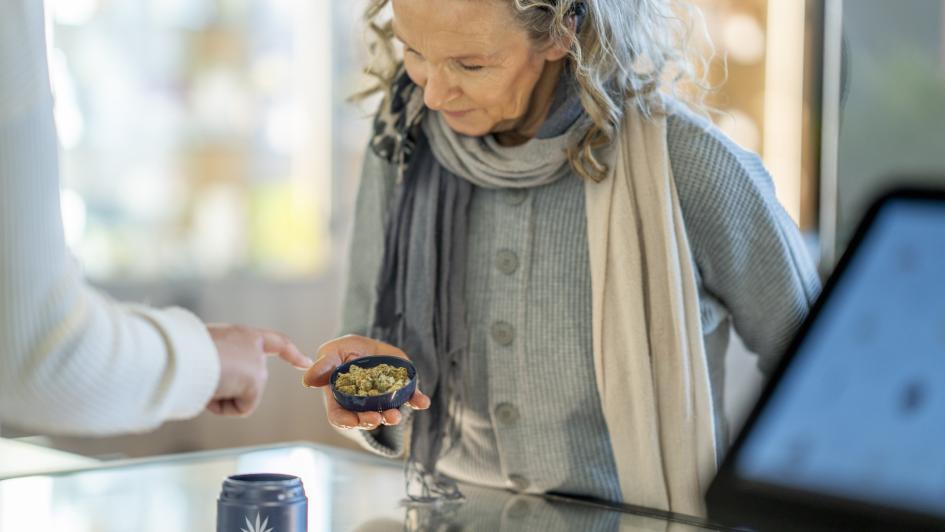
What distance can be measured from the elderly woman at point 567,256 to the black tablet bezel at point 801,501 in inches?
26.6

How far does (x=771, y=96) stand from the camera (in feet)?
13.1

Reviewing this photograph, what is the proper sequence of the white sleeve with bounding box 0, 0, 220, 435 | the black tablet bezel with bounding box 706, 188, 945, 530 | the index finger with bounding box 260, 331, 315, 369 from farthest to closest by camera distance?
1. the index finger with bounding box 260, 331, 315, 369
2. the white sleeve with bounding box 0, 0, 220, 435
3. the black tablet bezel with bounding box 706, 188, 945, 530

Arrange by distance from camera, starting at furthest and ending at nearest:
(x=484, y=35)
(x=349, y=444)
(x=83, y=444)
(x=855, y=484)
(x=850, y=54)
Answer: (x=349, y=444) → (x=850, y=54) → (x=83, y=444) → (x=484, y=35) → (x=855, y=484)

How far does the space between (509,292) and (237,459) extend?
1.41ft

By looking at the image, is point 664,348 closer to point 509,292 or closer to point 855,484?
point 509,292

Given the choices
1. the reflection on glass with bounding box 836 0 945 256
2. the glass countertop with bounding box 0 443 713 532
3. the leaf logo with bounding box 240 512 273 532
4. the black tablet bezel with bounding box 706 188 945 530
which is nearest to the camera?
the black tablet bezel with bounding box 706 188 945 530

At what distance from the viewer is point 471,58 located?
4.78 feet

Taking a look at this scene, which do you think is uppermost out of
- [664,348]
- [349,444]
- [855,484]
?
[855,484]

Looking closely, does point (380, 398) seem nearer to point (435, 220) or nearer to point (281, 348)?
point (281, 348)

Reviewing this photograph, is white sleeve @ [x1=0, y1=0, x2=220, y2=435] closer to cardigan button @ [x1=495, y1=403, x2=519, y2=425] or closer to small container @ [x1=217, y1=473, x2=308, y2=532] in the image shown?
small container @ [x1=217, y1=473, x2=308, y2=532]

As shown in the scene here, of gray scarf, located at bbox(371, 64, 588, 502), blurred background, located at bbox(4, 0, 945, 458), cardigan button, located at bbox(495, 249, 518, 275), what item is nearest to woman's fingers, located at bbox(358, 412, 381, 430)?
gray scarf, located at bbox(371, 64, 588, 502)

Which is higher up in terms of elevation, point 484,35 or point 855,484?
point 484,35

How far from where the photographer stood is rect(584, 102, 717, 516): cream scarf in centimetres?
148

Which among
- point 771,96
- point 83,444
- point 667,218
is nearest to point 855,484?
point 667,218
